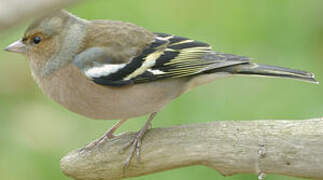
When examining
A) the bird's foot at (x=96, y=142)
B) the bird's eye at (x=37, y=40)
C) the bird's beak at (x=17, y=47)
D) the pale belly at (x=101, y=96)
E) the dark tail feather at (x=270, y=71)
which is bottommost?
the bird's foot at (x=96, y=142)

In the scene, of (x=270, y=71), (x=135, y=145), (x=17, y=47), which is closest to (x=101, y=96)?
(x=135, y=145)

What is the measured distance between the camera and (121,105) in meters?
3.22

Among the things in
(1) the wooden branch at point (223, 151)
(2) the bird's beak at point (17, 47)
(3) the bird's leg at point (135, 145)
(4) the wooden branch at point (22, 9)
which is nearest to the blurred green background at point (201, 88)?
(3) the bird's leg at point (135, 145)

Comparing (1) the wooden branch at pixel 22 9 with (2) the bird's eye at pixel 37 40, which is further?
(2) the bird's eye at pixel 37 40

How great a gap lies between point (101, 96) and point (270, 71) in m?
0.99

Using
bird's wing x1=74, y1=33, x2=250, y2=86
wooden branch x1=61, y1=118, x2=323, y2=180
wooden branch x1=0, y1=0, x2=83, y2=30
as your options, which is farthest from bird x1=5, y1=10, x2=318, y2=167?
wooden branch x1=0, y1=0, x2=83, y2=30

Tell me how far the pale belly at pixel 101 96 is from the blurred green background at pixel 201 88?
1.14m

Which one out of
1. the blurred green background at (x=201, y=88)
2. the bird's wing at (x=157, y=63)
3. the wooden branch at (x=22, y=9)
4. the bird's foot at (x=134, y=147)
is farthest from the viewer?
the blurred green background at (x=201, y=88)

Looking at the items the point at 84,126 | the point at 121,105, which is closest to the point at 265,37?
the point at 84,126

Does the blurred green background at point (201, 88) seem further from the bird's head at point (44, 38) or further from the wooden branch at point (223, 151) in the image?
the bird's head at point (44, 38)

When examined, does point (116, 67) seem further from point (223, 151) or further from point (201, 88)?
point (201, 88)

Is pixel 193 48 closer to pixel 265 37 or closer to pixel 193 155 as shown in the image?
pixel 193 155

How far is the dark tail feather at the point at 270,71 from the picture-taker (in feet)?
10.4

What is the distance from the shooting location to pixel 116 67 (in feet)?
11.0
